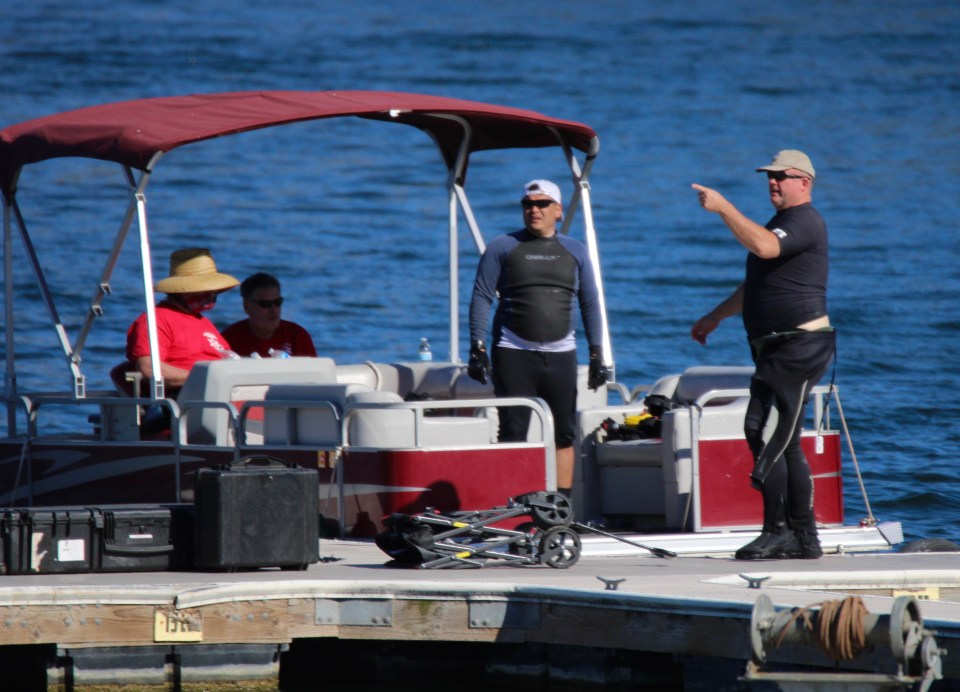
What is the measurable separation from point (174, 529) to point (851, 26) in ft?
113

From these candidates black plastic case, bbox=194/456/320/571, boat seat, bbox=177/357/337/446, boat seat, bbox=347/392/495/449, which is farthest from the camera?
boat seat, bbox=177/357/337/446

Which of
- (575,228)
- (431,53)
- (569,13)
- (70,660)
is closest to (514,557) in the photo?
(70,660)

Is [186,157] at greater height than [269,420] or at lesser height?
greater

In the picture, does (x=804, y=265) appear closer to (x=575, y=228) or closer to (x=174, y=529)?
(x=174, y=529)

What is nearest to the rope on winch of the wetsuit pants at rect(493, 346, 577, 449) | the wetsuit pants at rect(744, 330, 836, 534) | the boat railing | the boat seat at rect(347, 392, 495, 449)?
the wetsuit pants at rect(744, 330, 836, 534)

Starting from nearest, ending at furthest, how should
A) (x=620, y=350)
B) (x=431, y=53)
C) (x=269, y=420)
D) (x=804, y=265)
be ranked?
(x=804, y=265) < (x=269, y=420) < (x=620, y=350) < (x=431, y=53)

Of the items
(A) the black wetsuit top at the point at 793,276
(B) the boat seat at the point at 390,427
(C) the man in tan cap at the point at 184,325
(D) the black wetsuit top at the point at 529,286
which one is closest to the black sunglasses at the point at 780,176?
(A) the black wetsuit top at the point at 793,276

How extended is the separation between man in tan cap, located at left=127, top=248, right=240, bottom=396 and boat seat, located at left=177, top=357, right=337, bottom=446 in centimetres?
28

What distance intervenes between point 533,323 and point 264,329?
66.4 inches

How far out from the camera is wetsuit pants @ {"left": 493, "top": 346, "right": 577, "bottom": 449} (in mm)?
7688

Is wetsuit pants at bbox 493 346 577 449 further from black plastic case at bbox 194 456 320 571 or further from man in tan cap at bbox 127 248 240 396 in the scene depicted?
man in tan cap at bbox 127 248 240 396

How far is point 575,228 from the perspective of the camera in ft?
74.8

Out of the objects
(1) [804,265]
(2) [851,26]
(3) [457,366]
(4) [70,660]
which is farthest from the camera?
(2) [851,26]

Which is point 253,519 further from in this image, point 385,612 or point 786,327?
point 786,327
